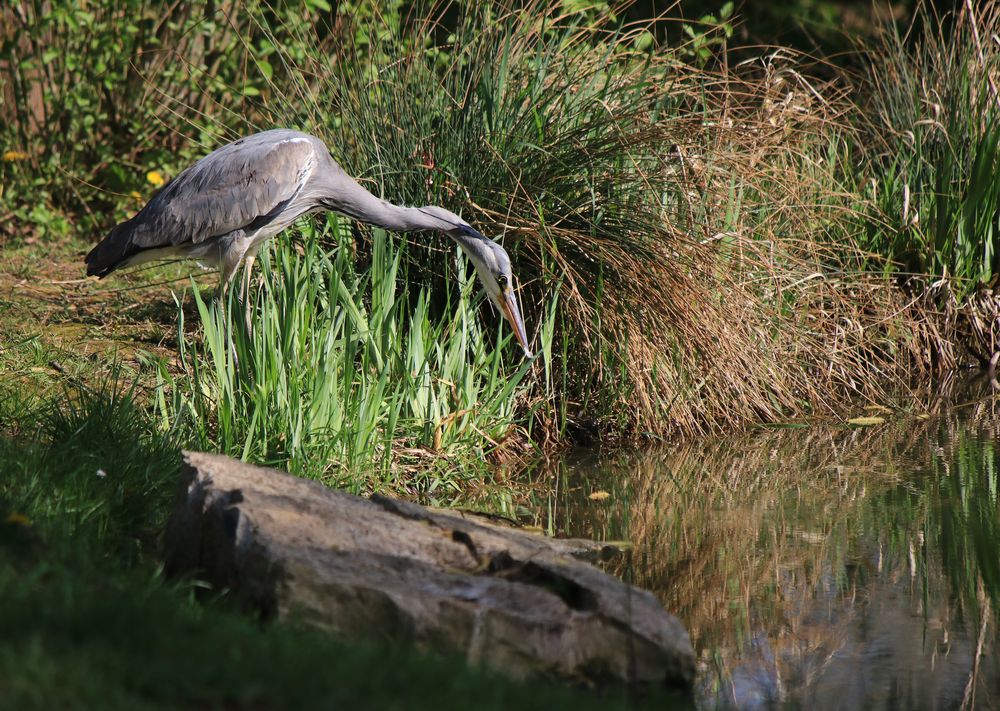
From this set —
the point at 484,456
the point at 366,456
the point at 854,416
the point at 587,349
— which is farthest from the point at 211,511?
the point at 854,416

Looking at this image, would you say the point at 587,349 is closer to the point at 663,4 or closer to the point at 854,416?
the point at 854,416

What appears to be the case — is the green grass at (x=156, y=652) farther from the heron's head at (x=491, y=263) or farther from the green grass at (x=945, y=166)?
the green grass at (x=945, y=166)

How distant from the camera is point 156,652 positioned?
2.55 meters

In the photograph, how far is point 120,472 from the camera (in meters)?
4.26

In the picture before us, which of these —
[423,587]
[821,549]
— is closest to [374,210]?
[821,549]

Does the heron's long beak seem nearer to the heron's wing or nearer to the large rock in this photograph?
the heron's wing

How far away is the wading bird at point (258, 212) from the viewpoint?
5422 millimetres

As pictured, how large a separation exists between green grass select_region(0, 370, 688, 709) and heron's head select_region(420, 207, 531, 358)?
2.17 metres

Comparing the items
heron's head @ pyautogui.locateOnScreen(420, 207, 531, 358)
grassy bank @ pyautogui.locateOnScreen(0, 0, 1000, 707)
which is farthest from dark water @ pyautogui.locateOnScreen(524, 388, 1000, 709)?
heron's head @ pyautogui.locateOnScreen(420, 207, 531, 358)

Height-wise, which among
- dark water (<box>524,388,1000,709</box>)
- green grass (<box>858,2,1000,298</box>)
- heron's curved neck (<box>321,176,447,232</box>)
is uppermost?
heron's curved neck (<box>321,176,447,232</box>)

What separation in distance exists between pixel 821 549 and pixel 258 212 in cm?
296

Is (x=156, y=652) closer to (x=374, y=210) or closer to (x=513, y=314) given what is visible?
(x=513, y=314)

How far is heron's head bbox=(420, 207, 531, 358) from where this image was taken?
17.5 feet

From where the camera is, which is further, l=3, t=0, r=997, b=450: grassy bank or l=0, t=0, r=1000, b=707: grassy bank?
l=3, t=0, r=997, b=450: grassy bank
